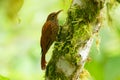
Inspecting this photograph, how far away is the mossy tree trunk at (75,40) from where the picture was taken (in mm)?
2236

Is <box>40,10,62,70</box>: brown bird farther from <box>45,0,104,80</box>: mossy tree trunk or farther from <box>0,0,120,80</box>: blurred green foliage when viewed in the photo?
<box>0,0,120,80</box>: blurred green foliage

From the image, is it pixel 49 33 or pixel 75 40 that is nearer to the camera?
pixel 75 40

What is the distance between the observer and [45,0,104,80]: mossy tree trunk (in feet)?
7.34

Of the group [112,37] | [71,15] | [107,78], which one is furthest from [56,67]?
[112,37]

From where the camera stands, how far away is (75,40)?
224cm

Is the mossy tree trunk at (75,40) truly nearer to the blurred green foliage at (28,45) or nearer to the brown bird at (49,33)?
the brown bird at (49,33)

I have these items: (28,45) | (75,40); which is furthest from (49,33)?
(28,45)

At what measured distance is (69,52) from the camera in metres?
2.25

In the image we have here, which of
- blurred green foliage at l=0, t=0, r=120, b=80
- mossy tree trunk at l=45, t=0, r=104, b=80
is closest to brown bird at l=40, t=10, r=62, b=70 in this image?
mossy tree trunk at l=45, t=0, r=104, b=80

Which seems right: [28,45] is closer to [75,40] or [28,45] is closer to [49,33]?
[49,33]

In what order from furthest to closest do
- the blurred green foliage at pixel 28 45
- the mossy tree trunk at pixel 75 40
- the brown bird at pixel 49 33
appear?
1. the blurred green foliage at pixel 28 45
2. the brown bird at pixel 49 33
3. the mossy tree trunk at pixel 75 40

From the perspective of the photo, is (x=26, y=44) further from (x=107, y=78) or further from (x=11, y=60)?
(x=107, y=78)

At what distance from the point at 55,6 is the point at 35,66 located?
0.52m

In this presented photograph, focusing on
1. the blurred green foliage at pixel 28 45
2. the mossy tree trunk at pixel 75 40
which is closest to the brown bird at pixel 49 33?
the mossy tree trunk at pixel 75 40
